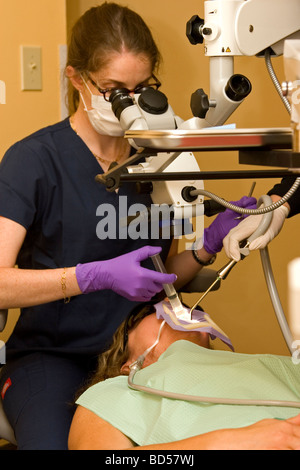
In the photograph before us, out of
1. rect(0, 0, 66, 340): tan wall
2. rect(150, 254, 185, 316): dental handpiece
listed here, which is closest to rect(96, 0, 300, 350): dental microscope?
rect(150, 254, 185, 316): dental handpiece

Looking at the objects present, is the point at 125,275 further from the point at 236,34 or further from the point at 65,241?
the point at 236,34

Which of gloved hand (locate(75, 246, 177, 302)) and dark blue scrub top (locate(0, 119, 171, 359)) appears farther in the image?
dark blue scrub top (locate(0, 119, 171, 359))

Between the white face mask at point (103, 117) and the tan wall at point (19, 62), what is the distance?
0.66 meters

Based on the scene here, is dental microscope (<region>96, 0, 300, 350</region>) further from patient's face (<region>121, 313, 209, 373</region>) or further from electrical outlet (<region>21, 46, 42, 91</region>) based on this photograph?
electrical outlet (<region>21, 46, 42, 91</region>)

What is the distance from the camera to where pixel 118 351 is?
5.39 feet

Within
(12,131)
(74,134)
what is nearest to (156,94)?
(74,134)

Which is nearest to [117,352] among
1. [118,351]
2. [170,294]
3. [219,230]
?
[118,351]

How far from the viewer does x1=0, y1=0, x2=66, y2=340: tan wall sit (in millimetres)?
2279

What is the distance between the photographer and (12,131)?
2330 millimetres

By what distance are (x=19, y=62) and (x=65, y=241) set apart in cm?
87

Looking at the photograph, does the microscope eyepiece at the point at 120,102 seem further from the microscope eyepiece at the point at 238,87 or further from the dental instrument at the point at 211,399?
the dental instrument at the point at 211,399

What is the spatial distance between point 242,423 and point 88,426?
0.32 m

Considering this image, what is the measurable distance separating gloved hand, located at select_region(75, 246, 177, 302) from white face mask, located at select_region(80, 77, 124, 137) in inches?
13.9

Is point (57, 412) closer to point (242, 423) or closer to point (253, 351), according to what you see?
point (242, 423)
